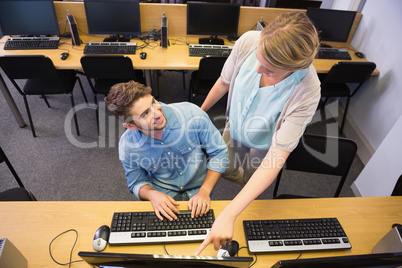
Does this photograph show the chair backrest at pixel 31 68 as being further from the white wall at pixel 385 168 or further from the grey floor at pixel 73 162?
the white wall at pixel 385 168

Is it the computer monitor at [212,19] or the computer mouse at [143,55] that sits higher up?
the computer monitor at [212,19]

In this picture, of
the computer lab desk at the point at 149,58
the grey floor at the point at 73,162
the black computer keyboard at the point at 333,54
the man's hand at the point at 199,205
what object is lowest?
the grey floor at the point at 73,162

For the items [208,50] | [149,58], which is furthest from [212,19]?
[149,58]

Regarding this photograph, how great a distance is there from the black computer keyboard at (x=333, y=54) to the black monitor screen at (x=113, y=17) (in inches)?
72.8

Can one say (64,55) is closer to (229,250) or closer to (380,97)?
(229,250)

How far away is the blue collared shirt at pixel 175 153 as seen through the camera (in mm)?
1222

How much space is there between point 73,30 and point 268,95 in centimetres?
210

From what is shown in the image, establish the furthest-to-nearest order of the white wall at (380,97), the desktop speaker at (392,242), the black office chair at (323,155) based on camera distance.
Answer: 1. the white wall at (380,97)
2. the black office chair at (323,155)
3. the desktop speaker at (392,242)

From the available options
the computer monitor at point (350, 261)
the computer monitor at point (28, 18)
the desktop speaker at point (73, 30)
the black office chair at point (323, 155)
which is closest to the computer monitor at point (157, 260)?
the computer monitor at point (350, 261)

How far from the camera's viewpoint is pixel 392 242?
97 centimetres

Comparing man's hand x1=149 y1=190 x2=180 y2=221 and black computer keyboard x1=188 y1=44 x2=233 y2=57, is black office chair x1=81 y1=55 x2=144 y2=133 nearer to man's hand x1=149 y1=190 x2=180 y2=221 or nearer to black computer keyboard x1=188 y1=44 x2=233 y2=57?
black computer keyboard x1=188 y1=44 x2=233 y2=57

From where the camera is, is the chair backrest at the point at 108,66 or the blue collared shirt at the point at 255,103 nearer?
the blue collared shirt at the point at 255,103

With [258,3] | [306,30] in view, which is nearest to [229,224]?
[306,30]

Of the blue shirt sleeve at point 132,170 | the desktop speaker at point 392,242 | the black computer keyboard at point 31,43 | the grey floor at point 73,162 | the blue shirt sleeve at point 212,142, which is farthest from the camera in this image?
the black computer keyboard at point 31,43
